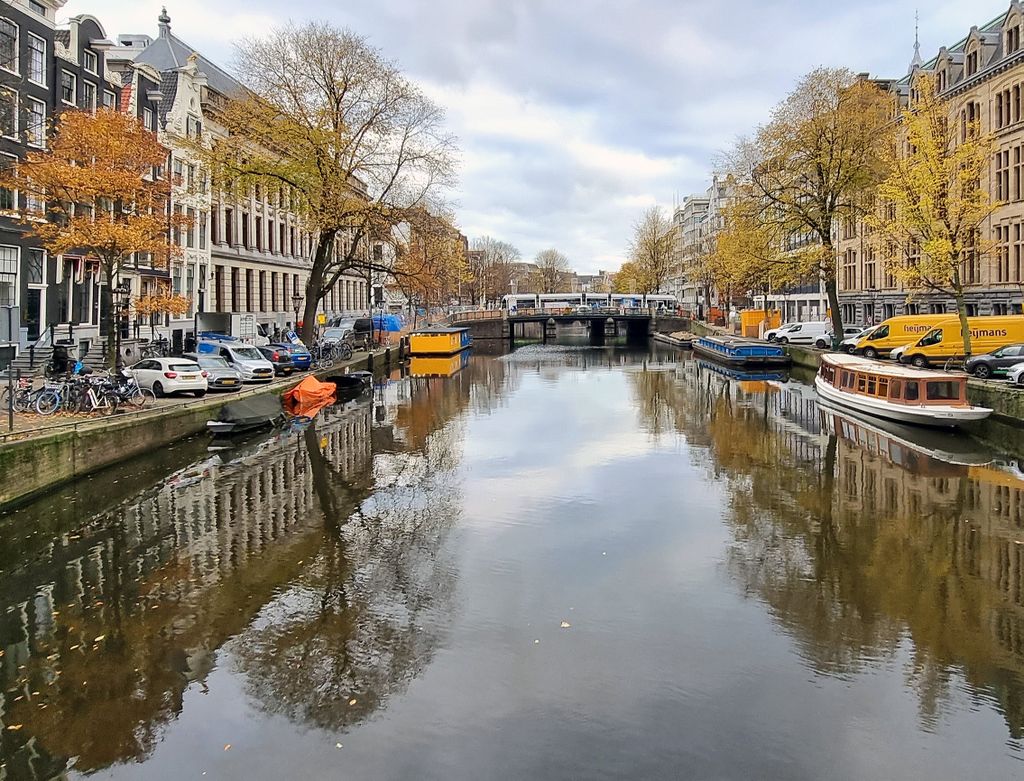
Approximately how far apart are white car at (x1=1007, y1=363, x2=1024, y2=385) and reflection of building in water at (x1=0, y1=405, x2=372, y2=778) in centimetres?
2388

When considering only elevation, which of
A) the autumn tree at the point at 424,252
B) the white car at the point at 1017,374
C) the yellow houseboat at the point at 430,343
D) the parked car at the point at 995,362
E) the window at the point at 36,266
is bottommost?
the white car at the point at 1017,374

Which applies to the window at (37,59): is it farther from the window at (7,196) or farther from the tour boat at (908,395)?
the tour boat at (908,395)

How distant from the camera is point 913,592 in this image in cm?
1292

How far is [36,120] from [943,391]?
36.4 meters

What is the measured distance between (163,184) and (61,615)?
20510mm

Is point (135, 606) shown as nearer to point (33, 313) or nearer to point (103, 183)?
point (103, 183)

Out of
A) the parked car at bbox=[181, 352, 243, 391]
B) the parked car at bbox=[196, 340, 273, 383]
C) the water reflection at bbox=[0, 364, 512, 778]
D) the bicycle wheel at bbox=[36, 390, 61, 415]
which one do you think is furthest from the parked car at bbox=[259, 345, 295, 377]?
the water reflection at bbox=[0, 364, 512, 778]

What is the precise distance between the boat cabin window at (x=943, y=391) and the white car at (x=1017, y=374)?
101 inches

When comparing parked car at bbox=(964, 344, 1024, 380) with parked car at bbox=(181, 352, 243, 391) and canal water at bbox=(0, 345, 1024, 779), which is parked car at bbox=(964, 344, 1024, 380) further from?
parked car at bbox=(181, 352, 243, 391)

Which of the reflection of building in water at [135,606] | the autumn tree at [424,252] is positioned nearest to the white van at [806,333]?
the autumn tree at [424,252]

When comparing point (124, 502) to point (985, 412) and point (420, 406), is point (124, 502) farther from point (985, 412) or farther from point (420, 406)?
point (985, 412)

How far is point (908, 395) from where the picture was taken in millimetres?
29453

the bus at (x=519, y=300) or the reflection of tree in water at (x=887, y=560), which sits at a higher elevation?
the bus at (x=519, y=300)

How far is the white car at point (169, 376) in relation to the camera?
1160 inches
